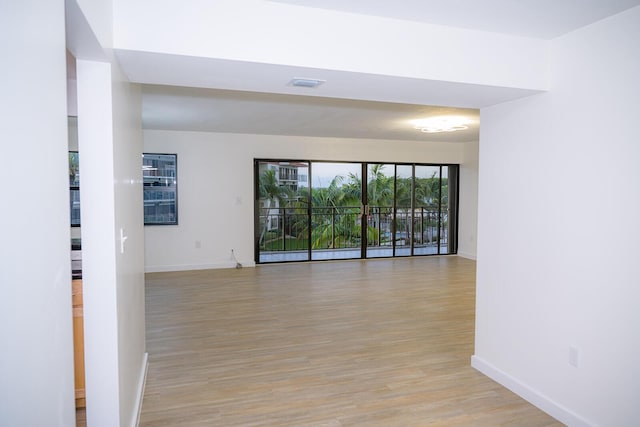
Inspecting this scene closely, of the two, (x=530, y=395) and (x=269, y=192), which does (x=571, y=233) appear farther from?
(x=269, y=192)

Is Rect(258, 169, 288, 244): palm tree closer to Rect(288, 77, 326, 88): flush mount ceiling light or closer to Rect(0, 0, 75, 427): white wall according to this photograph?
Rect(288, 77, 326, 88): flush mount ceiling light

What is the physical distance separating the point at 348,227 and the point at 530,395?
5.79 m

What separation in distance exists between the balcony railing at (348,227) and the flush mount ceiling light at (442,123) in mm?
2590

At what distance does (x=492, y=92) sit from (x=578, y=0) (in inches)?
28.6

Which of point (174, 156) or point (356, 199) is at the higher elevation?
point (174, 156)

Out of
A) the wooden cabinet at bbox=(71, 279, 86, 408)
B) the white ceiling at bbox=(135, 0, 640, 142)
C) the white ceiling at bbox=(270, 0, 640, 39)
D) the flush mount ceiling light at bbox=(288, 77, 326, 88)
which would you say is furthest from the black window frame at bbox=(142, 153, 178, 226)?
the white ceiling at bbox=(270, 0, 640, 39)

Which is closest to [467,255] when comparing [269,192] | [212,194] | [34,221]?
[269,192]

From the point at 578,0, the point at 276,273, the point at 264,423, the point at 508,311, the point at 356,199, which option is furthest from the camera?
the point at 356,199

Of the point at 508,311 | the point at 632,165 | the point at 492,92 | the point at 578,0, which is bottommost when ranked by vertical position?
the point at 508,311

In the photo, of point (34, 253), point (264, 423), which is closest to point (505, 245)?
point (264, 423)

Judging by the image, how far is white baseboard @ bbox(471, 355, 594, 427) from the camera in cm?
254

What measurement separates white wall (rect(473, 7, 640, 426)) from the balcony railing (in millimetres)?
5128

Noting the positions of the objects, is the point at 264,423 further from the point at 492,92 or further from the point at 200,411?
the point at 492,92

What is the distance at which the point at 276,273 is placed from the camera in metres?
7.04
